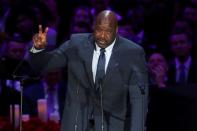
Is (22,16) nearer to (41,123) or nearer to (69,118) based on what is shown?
(41,123)

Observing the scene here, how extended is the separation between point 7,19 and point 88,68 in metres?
4.96

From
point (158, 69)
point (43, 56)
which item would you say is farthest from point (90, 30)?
point (43, 56)

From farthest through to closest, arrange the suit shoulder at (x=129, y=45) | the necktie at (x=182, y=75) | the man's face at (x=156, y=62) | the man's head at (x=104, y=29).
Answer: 1. the necktie at (x=182, y=75)
2. the man's face at (x=156, y=62)
3. the suit shoulder at (x=129, y=45)
4. the man's head at (x=104, y=29)

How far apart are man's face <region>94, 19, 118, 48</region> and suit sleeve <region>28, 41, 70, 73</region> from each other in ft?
0.83

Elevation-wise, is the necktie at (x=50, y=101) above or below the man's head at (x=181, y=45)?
below

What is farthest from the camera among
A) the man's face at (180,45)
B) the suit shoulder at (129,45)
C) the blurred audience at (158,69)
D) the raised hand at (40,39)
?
the man's face at (180,45)

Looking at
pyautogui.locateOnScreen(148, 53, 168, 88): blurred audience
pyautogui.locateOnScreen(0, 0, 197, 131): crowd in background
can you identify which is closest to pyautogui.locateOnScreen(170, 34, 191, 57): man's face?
pyautogui.locateOnScreen(0, 0, 197, 131): crowd in background

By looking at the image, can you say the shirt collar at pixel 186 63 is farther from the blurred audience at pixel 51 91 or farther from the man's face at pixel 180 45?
the blurred audience at pixel 51 91

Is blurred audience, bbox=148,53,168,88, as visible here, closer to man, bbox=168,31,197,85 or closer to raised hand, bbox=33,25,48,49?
man, bbox=168,31,197,85

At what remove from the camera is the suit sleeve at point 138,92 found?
3.76 m

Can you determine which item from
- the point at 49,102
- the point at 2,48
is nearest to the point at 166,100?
the point at 49,102

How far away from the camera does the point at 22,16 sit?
820 cm

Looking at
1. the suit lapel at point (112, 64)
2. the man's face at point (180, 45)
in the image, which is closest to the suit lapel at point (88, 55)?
the suit lapel at point (112, 64)

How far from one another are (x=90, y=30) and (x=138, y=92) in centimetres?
446
